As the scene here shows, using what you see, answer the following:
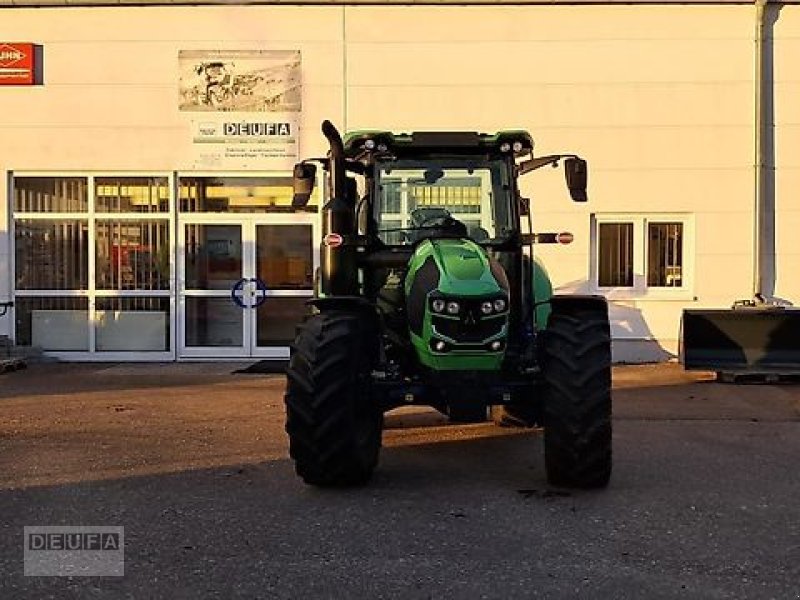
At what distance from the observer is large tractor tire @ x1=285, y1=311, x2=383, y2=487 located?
6.30m

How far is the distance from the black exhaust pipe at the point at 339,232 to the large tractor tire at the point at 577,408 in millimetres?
1703

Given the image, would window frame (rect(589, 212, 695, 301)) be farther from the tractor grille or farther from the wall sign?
the tractor grille

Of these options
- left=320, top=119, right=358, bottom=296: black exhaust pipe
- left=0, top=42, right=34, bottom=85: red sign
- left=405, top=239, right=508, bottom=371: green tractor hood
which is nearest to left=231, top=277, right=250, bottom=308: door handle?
left=0, top=42, right=34, bottom=85: red sign

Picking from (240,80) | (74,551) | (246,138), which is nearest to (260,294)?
(246,138)

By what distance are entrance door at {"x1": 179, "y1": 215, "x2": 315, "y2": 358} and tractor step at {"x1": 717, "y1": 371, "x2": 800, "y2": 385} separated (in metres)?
6.40

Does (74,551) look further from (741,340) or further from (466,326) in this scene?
(741,340)

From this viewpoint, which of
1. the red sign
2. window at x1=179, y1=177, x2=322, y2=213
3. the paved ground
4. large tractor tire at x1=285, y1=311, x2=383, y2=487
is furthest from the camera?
window at x1=179, y1=177, x2=322, y2=213

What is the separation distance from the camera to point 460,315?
636 cm

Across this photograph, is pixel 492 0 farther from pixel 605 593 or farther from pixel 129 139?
pixel 605 593

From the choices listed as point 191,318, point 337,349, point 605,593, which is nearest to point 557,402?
point 337,349

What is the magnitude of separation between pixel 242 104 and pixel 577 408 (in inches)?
384

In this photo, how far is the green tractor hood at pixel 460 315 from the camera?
251 inches

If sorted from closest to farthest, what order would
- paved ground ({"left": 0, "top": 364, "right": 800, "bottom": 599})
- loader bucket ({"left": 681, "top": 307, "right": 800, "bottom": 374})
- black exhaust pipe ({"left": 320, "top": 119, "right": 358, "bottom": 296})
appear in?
paved ground ({"left": 0, "top": 364, "right": 800, "bottom": 599})
black exhaust pipe ({"left": 320, "top": 119, "right": 358, "bottom": 296})
loader bucket ({"left": 681, "top": 307, "right": 800, "bottom": 374})

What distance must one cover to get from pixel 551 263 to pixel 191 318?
Result: 5680 millimetres
